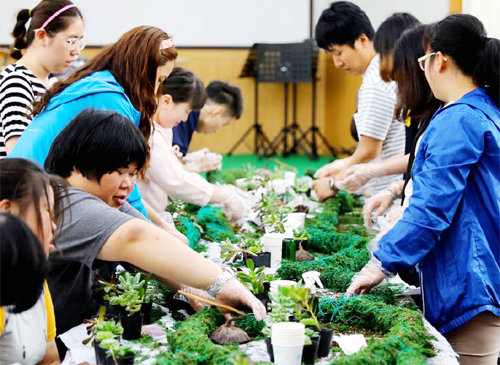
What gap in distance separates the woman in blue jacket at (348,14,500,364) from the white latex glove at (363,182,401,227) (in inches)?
32.5

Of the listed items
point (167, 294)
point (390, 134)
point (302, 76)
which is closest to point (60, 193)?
point (167, 294)

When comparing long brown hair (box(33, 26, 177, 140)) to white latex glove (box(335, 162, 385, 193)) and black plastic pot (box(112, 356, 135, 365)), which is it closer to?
black plastic pot (box(112, 356, 135, 365))

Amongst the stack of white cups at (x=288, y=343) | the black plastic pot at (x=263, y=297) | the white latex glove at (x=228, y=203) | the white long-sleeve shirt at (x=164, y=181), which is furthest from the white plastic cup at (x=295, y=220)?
the stack of white cups at (x=288, y=343)

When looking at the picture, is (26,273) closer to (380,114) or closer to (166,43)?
(166,43)

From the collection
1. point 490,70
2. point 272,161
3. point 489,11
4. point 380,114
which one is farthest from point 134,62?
point 272,161

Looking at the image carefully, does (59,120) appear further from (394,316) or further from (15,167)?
(394,316)

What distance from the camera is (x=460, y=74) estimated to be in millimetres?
1790

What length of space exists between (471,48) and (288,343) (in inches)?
→ 38.4

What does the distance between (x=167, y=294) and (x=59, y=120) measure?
2.08 feet

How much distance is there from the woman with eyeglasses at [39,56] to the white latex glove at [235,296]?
4.38 ft

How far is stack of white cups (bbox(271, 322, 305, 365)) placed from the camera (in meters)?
1.28

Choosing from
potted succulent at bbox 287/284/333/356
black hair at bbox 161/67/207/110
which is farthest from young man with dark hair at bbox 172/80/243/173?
potted succulent at bbox 287/284/333/356

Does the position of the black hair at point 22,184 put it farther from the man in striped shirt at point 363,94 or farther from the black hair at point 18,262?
the man in striped shirt at point 363,94

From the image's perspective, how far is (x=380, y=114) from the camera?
3.01 metres
